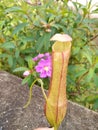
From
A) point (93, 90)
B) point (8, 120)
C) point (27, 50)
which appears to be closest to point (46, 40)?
point (27, 50)

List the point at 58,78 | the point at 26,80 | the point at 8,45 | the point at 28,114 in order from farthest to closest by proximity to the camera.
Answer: the point at 8,45 → the point at 26,80 → the point at 28,114 → the point at 58,78

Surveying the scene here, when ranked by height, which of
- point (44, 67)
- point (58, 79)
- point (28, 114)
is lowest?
point (28, 114)

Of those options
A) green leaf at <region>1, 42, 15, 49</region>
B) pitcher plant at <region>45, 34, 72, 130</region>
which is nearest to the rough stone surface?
green leaf at <region>1, 42, 15, 49</region>

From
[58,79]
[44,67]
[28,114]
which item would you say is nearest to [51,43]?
[44,67]

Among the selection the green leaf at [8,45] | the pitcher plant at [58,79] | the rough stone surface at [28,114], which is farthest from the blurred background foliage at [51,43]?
the pitcher plant at [58,79]

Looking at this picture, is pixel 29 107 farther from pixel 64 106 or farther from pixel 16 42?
pixel 64 106

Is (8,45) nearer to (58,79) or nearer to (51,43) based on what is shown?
(51,43)

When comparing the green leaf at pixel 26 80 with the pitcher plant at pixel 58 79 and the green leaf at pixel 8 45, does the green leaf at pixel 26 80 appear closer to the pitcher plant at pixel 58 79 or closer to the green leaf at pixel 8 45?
the green leaf at pixel 8 45
